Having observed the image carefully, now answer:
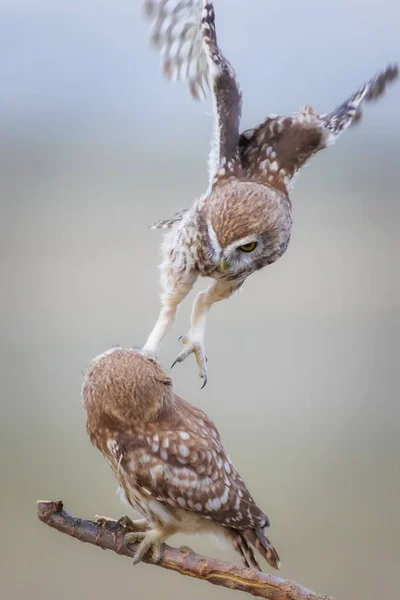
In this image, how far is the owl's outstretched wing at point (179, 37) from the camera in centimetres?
123

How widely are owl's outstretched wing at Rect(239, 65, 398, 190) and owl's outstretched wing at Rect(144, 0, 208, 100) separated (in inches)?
7.0

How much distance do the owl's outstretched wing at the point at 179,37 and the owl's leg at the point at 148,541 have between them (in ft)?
2.41

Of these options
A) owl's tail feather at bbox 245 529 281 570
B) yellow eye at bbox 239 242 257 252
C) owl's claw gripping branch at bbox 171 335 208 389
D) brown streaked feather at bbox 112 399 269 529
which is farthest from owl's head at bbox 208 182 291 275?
owl's tail feather at bbox 245 529 281 570

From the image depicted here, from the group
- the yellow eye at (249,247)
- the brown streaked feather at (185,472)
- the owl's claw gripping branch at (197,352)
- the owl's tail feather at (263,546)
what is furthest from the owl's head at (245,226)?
the owl's tail feather at (263,546)

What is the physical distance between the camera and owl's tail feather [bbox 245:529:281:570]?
1.07 metres

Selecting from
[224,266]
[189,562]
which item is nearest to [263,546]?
[189,562]

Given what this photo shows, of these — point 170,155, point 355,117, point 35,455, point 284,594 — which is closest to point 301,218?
point 170,155

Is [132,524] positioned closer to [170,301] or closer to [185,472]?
[185,472]

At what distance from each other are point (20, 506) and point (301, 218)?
5.21ft

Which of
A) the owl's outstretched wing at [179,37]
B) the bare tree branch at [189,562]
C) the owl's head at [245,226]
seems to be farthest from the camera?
the owl's outstretched wing at [179,37]

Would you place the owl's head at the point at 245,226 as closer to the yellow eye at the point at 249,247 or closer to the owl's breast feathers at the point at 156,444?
the yellow eye at the point at 249,247

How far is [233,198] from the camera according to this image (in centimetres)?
106

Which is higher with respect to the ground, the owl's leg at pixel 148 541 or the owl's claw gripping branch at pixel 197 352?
the owl's claw gripping branch at pixel 197 352

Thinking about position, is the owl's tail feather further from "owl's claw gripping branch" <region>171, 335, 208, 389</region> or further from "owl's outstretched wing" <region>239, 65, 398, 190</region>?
"owl's outstretched wing" <region>239, 65, 398, 190</region>
